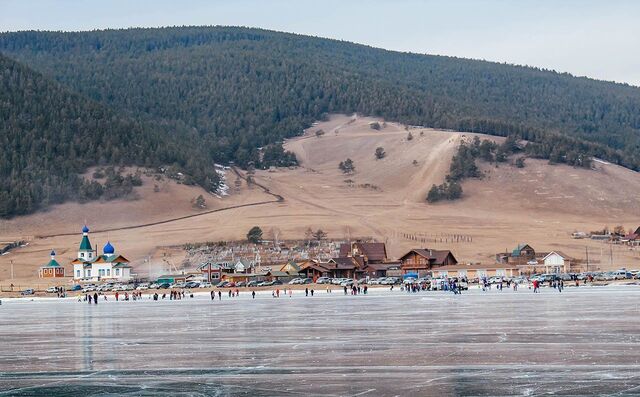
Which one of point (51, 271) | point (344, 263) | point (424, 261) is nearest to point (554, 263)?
point (424, 261)

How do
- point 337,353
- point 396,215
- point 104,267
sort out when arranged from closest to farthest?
point 337,353
point 104,267
point 396,215

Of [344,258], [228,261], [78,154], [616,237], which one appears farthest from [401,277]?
[78,154]

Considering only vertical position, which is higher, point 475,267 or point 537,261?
point 537,261

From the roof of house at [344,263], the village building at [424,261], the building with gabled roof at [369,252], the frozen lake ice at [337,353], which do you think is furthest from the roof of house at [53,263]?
the frozen lake ice at [337,353]

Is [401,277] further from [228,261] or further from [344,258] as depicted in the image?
[228,261]

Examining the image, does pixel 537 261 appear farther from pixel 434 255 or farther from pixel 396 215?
pixel 396 215

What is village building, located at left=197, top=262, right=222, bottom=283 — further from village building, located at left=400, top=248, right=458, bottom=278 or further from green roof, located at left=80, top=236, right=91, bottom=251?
village building, located at left=400, top=248, right=458, bottom=278
